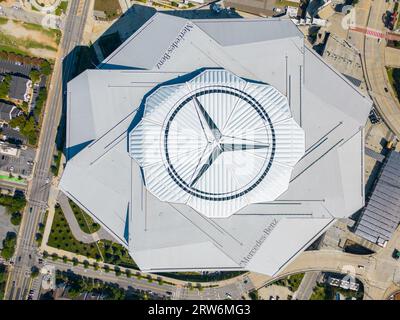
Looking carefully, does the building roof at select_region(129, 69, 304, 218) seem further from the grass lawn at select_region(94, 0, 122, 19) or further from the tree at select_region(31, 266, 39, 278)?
the tree at select_region(31, 266, 39, 278)

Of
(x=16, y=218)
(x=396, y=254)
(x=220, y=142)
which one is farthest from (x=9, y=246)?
(x=396, y=254)

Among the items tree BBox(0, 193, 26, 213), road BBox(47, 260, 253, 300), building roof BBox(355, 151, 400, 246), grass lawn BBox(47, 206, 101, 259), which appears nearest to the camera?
building roof BBox(355, 151, 400, 246)

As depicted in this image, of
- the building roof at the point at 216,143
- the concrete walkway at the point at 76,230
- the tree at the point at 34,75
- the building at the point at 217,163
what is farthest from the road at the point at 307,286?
the tree at the point at 34,75

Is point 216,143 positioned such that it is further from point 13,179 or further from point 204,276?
point 13,179

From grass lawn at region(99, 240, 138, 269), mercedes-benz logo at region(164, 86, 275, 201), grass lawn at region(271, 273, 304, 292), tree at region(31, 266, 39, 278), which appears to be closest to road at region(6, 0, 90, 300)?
tree at region(31, 266, 39, 278)

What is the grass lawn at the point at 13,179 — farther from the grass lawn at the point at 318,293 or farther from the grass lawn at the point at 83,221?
the grass lawn at the point at 318,293
